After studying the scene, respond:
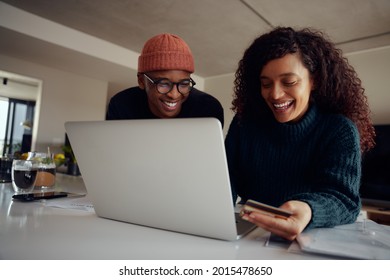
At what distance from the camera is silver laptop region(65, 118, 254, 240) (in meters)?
0.53

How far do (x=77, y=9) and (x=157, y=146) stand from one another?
291cm

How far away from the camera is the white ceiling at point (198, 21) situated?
2.75 metres

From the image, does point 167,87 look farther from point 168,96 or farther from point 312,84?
point 312,84

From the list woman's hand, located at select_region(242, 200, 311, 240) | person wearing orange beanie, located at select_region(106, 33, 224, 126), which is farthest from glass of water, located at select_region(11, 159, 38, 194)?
woman's hand, located at select_region(242, 200, 311, 240)

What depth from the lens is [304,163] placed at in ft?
3.11

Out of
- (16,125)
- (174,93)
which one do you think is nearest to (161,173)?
(174,93)

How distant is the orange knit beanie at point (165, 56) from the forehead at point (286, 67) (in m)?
0.42

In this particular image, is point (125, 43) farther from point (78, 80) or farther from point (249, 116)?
point (249, 116)

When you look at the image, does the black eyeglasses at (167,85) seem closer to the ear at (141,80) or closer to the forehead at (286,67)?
the ear at (141,80)

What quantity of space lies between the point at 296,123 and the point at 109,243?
673mm

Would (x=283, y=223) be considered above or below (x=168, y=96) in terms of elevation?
below

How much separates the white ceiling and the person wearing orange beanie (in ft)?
5.53

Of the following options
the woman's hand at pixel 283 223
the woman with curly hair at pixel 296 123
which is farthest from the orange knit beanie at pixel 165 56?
the woman's hand at pixel 283 223
